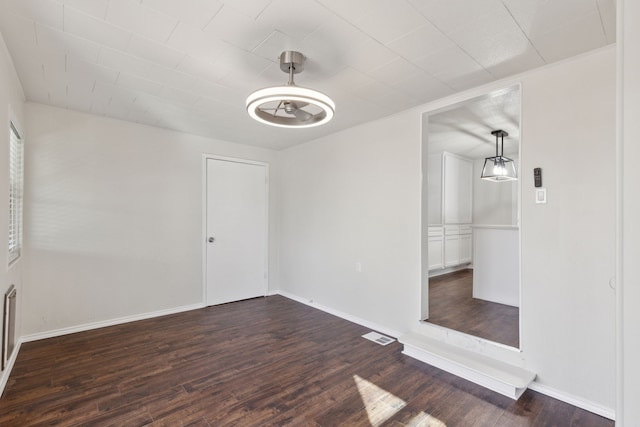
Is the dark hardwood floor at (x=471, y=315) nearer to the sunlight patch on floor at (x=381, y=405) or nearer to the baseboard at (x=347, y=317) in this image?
the baseboard at (x=347, y=317)

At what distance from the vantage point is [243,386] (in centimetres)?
234

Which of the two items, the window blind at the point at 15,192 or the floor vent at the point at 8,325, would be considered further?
the window blind at the point at 15,192

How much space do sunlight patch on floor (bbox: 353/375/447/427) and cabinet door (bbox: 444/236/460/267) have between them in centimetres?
402

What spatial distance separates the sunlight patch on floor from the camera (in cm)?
194

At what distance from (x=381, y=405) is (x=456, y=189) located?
5.00 metres

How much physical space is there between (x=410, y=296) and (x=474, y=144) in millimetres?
3322

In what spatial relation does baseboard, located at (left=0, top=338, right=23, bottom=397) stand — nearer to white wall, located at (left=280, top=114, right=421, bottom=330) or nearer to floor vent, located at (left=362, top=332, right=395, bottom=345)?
floor vent, located at (left=362, top=332, right=395, bottom=345)

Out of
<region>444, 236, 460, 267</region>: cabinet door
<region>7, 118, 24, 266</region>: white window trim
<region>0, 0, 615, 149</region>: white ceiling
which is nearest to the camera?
<region>0, 0, 615, 149</region>: white ceiling

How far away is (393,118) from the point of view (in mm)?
3373

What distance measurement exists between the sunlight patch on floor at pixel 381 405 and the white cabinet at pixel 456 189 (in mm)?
4181

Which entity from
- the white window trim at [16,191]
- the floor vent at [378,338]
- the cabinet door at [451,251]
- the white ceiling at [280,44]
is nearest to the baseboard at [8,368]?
the white window trim at [16,191]

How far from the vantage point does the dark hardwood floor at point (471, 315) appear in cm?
299

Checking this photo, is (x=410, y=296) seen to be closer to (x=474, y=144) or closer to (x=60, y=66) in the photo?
(x=474, y=144)

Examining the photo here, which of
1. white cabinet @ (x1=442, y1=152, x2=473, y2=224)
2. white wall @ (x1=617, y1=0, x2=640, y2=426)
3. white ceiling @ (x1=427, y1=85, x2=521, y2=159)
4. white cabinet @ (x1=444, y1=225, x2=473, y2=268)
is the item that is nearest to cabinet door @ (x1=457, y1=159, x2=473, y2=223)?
white cabinet @ (x1=442, y1=152, x2=473, y2=224)
